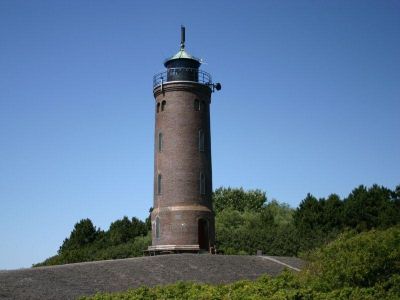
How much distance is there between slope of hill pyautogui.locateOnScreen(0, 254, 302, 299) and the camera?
69.5 feet

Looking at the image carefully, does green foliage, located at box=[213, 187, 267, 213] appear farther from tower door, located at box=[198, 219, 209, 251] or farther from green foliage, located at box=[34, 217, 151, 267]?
tower door, located at box=[198, 219, 209, 251]

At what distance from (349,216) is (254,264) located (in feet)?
76.8

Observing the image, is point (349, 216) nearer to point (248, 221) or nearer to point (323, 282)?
point (248, 221)

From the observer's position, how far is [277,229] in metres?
47.5

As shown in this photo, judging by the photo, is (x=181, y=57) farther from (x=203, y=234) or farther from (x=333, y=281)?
(x=333, y=281)

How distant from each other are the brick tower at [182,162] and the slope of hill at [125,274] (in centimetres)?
625

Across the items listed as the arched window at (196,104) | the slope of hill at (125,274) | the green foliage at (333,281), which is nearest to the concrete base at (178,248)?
the slope of hill at (125,274)

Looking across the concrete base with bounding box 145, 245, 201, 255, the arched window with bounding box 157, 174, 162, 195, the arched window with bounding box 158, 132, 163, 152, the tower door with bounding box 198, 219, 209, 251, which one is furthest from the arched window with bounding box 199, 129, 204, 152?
the concrete base with bounding box 145, 245, 201, 255

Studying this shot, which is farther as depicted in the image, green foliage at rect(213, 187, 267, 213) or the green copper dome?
green foliage at rect(213, 187, 267, 213)

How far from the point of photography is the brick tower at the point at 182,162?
36094mm

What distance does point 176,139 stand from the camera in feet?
121

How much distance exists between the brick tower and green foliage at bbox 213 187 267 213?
34.7 meters

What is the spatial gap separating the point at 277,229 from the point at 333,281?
2905cm

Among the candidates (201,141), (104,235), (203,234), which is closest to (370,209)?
(203,234)
